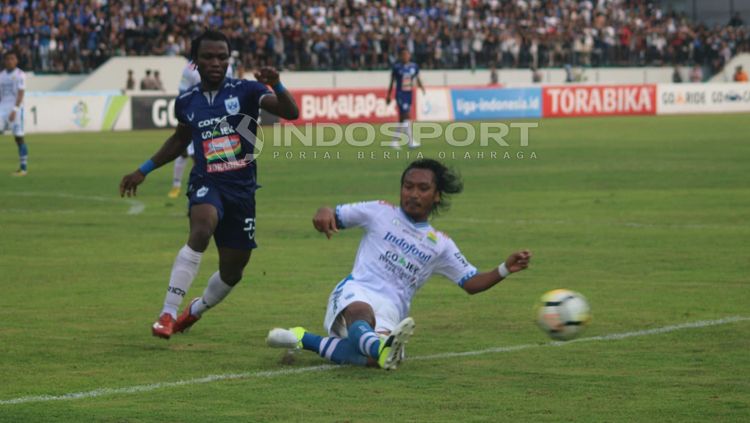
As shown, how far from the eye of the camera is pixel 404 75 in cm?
3488

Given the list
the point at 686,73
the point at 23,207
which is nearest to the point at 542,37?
the point at 686,73

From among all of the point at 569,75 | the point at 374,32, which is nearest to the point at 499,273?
the point at 374,32

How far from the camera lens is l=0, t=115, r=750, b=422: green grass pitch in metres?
7.09

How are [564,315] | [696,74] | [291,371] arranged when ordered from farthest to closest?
[696,74] < [564,315] < [291,371]

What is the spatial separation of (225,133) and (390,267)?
65.6 inches

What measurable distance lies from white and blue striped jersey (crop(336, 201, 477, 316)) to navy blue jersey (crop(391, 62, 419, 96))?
26412 millimetres

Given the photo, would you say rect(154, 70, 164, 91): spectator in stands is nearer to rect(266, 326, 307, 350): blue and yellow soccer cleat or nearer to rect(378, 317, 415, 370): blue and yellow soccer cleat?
rect(266, 326, 307, 350): blue and yellow soccer cleat

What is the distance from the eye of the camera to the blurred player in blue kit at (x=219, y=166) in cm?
906

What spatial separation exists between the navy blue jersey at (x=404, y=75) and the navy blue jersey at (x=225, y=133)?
2551 cm

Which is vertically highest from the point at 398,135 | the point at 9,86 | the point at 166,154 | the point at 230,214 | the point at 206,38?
the point at 206,38

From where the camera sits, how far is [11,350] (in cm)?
873

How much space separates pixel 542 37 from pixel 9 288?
1915 inches

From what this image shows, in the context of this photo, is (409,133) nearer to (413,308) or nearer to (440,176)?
(413,308)

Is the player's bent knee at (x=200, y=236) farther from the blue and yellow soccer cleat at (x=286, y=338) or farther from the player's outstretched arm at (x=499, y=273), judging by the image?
the player's outstretched arm at (x=499, y=273)
